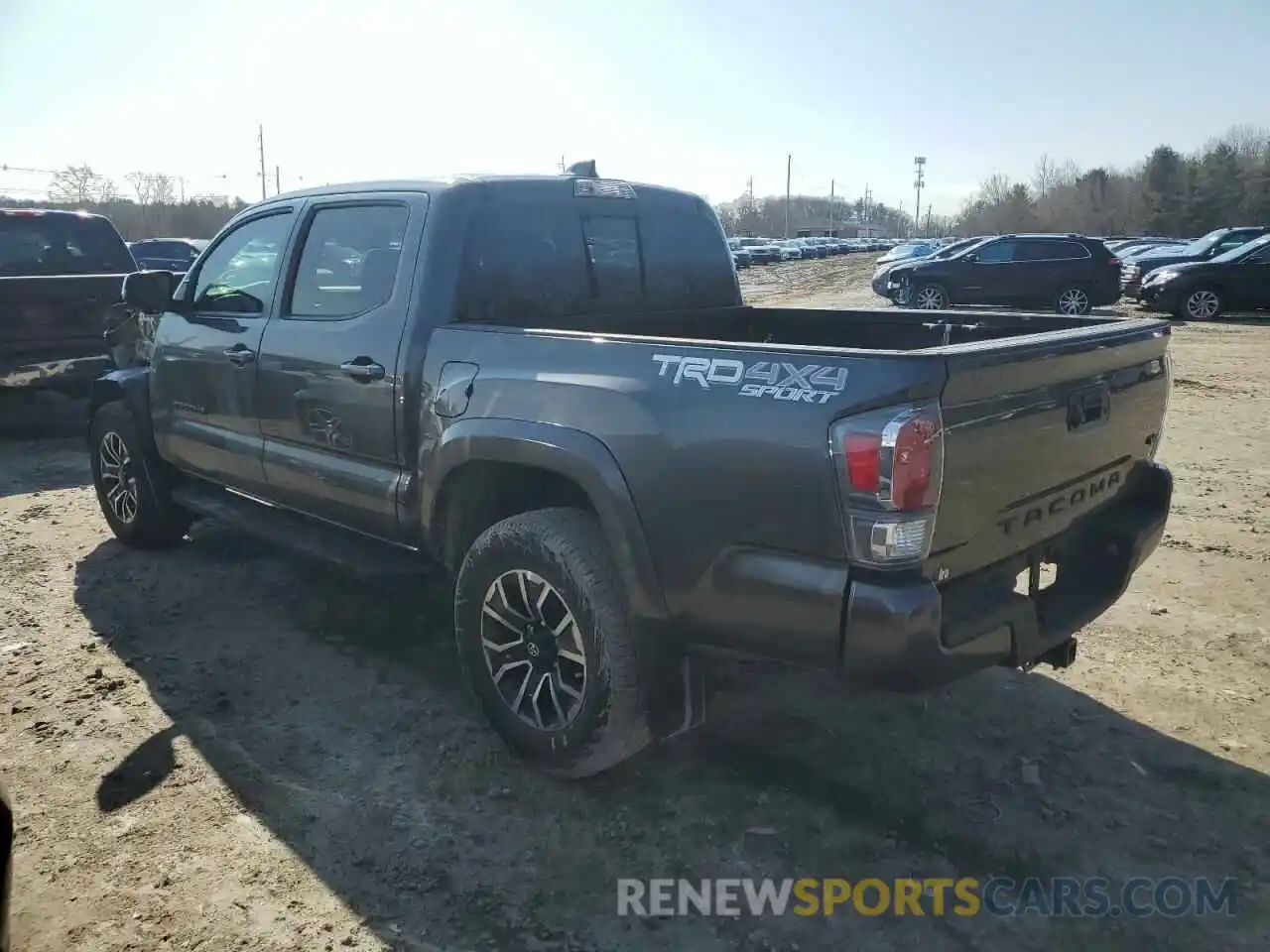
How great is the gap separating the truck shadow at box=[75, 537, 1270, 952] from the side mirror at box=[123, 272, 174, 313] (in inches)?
68.3

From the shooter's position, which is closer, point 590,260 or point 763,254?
point 590,260

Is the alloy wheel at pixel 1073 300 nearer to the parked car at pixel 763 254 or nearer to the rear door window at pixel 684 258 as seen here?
the rear door window at pixel 684 258

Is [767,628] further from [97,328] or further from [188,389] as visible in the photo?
[97,328]

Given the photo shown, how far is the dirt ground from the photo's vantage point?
267cm

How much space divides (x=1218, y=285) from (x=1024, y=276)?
3567 millimetres

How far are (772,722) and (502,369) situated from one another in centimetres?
166

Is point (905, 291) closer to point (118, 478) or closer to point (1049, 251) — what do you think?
point (1049, 251)

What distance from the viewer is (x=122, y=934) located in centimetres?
262

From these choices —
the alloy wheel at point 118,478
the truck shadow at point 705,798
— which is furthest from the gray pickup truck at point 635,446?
the alloy wheel at point 118,478

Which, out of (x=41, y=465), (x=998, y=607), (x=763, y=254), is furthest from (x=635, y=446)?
(x=763, y=254)

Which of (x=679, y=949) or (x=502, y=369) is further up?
(x=502, y=369)

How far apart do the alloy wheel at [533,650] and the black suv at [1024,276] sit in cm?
1828

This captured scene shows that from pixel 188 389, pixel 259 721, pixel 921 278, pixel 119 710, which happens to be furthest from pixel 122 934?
pixel 921 278

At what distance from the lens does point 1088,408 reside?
3049mm
